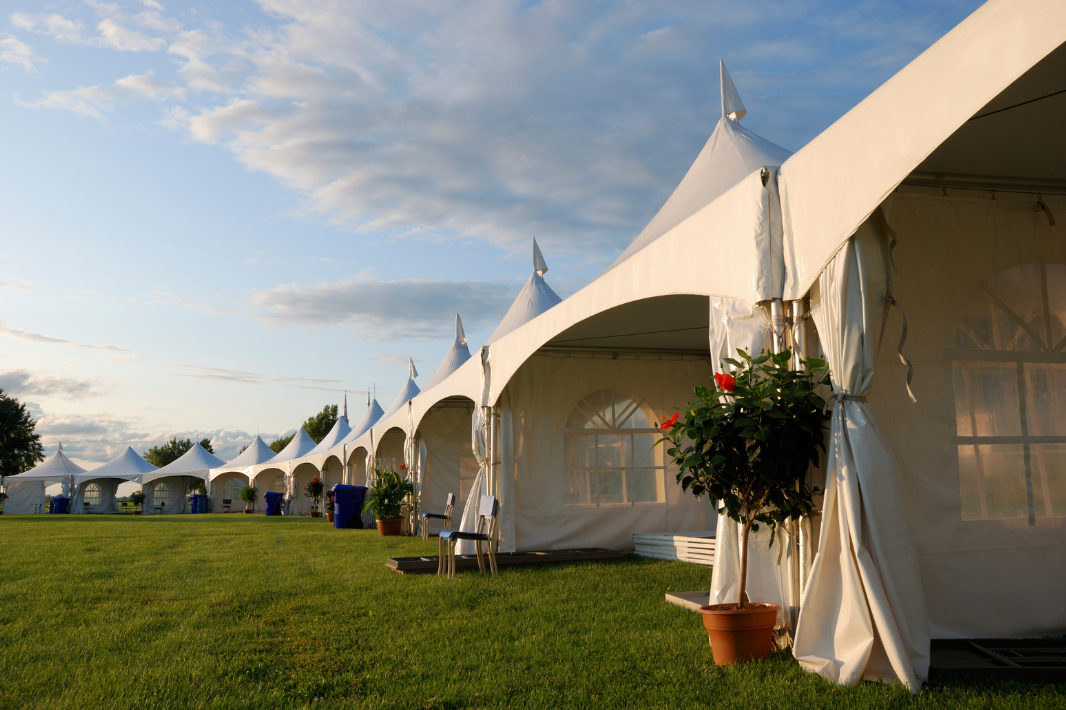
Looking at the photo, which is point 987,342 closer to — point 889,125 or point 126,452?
point 889,125

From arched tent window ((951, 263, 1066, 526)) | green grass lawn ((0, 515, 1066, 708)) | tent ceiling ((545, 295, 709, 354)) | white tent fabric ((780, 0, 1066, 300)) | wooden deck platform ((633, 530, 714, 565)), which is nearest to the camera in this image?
white tent fabric ((780, 0, 1066, 300))

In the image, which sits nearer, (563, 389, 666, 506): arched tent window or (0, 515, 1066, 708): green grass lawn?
Result: (0, 515, 1066, 708): green grass lawn

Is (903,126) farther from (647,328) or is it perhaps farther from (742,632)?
(647,328)

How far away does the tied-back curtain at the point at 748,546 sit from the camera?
146 inches

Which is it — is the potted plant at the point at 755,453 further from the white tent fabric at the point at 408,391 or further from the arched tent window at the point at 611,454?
the white tent fabric at the point at 408,391

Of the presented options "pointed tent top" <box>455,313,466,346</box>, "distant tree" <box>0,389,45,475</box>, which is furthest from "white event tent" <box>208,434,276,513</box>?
"pointed tent top" <box>455,313,466,346</box>

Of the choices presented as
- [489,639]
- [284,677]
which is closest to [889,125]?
[489,639]

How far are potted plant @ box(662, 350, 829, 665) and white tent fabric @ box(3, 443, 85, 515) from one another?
3344cm

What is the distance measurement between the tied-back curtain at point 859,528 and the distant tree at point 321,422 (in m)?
60.3

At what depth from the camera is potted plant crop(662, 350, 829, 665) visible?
10.7ft

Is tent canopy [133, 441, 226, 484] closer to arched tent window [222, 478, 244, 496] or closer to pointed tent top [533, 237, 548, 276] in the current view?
arched tent window [222, 478, 244, 496]

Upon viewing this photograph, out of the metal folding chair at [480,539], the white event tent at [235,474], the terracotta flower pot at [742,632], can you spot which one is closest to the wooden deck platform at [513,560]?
the metal folding chair at [480,539]

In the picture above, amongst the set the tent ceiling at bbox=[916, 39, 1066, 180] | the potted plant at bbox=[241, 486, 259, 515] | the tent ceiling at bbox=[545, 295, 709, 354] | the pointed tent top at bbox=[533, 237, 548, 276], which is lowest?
the potted plant at bbox=[241, 486, 259, 515]

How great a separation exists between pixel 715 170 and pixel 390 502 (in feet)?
28.7
